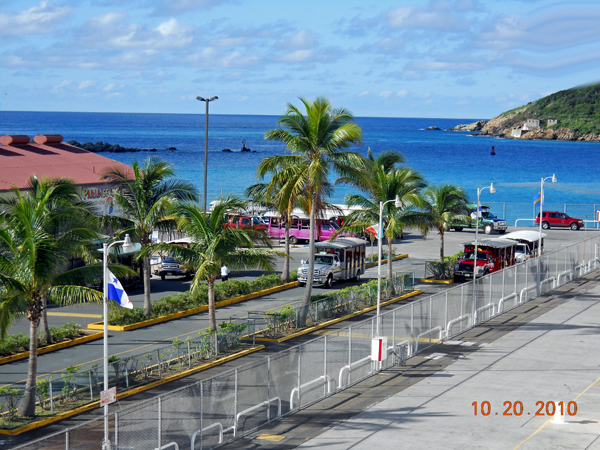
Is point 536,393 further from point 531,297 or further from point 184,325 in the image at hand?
point 531,297

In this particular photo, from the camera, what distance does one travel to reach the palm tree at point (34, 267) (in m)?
19.6

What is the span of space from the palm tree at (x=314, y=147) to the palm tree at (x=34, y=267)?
11434 millimetres

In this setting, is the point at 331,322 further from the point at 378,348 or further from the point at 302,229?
the point at 302,229

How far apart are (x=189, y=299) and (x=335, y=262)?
956 centimetres

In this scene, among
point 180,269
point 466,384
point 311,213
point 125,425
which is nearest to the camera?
point 125,425

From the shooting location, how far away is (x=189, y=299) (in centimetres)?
3406

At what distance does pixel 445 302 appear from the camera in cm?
2945

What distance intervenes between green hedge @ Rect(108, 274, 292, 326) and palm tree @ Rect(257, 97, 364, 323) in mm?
5524

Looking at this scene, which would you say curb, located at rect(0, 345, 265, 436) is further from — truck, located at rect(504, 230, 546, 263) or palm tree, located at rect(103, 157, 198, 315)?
truck, located at rect(504, 230, 546, 263)

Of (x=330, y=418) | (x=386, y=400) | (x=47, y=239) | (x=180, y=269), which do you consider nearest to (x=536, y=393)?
(x=386, y=400)

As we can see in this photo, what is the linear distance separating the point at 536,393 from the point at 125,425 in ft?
40.2

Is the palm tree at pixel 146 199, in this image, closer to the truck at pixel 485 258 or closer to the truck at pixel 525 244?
the truck at pixel 485 258

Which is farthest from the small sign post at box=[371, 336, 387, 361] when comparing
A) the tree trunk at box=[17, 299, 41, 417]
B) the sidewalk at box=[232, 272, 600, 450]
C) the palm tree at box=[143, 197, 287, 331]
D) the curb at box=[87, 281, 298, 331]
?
the curb at box=[87, 281, 298, 331]

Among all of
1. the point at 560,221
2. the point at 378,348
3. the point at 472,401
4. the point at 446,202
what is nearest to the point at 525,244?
the point at 446,202
